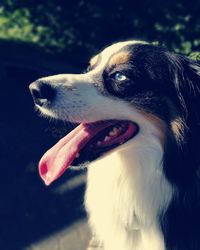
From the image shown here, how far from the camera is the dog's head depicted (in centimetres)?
283

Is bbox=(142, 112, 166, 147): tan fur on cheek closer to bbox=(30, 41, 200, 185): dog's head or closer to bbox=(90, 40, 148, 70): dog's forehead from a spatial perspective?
bbox=(30, 41, 200, 185): dog's head

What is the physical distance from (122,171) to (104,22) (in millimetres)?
3529

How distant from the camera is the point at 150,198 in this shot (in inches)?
117

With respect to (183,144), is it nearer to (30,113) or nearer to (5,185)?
(5,185)

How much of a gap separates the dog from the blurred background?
1352mm

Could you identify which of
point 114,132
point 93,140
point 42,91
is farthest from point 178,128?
point 42,91

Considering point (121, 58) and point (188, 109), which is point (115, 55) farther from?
point (188, 109)

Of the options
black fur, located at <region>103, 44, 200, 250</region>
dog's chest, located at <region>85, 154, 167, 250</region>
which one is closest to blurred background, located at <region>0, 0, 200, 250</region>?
dog's chest, located at <region>85, 154, 167, 250</region>

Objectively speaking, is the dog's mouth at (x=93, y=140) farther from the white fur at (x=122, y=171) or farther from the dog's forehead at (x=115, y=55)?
the dog's forehead at (x=115, y=55)

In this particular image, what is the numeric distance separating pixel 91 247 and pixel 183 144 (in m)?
1.47

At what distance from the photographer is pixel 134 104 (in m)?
2.90

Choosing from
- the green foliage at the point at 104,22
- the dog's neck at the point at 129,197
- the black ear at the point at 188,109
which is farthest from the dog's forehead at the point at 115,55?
the green foliage at the point at 104,22

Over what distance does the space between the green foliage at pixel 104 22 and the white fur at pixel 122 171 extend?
2943 mm

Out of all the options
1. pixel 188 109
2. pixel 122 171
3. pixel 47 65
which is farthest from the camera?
pixel 47 65
